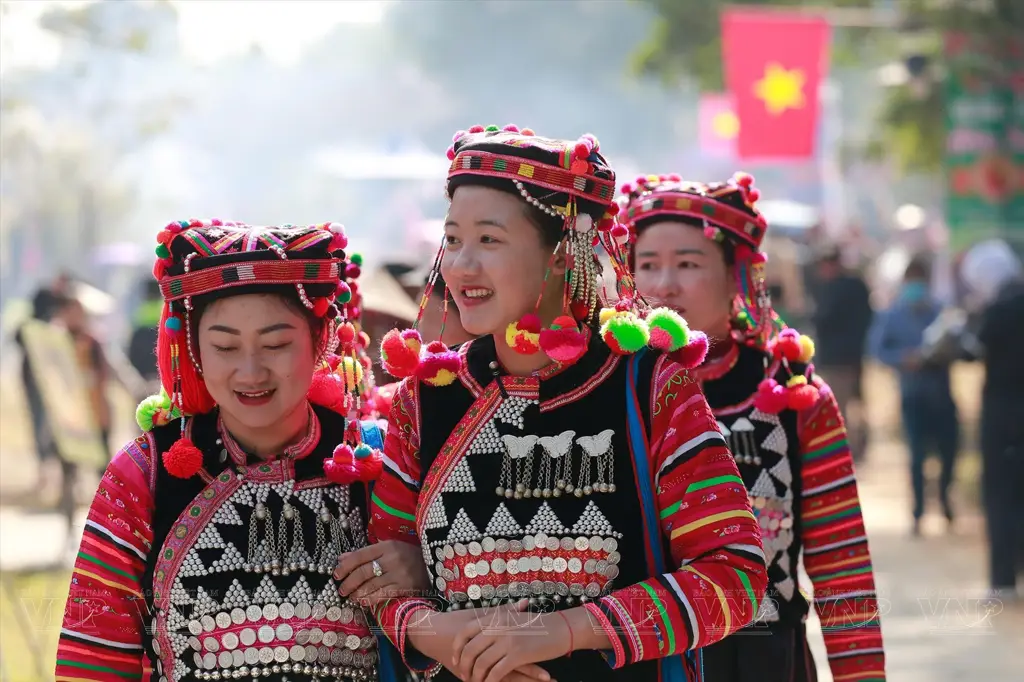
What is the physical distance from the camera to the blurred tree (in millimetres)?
12250

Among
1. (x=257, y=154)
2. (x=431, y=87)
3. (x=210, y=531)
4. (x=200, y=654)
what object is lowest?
(x=200, y=654)

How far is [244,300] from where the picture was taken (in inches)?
105

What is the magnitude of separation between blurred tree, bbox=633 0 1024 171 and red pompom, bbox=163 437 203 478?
10.7m

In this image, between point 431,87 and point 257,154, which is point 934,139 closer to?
point 257,154

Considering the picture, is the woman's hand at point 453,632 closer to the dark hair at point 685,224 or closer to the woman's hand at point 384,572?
the woman's hand at point 384,572

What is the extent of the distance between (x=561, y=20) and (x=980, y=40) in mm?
33651

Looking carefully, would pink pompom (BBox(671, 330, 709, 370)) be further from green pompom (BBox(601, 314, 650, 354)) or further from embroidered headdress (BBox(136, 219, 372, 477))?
embroidered headdress (BBox(136, 219, 372, 477))

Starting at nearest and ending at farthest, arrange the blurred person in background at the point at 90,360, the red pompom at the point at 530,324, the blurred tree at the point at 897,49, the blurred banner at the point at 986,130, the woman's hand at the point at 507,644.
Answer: the woman's hand at the point at 507,644 < the red pompom at the point at 530,324 < the blurred person in background at the point at 90,360 < the blurred banner at the point at 986,130 < the blurred tree at the point at 897,49

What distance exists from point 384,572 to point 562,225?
0.74 m

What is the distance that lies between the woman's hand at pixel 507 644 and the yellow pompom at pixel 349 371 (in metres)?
A: 0.71

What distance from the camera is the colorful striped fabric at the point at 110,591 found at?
2578 millimetres

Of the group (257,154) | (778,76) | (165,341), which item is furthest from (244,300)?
(257,154)

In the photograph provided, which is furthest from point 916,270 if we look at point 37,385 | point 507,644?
point 507,644

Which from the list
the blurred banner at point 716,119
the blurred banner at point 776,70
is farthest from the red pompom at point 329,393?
the blurred banner at point 716,119
